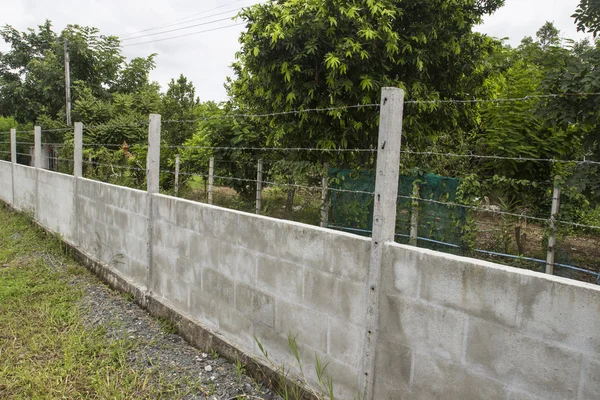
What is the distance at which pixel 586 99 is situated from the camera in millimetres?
3018

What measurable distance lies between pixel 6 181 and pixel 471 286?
11352mm

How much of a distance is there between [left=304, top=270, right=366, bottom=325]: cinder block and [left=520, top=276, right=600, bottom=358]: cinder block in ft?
2.70

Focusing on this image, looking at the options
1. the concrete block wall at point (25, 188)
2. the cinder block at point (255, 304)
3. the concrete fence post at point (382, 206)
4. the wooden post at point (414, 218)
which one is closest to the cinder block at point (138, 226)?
the cinder block at point (255, 304)

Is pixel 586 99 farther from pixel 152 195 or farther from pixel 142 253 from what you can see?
pixel 142 253

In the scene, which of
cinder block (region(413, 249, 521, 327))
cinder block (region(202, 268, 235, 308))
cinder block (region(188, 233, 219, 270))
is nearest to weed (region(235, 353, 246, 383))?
cinder block (region(202, 268, 235, 308))

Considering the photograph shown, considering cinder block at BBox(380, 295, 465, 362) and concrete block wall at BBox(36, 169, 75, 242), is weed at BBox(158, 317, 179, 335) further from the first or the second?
concrete block wall at BBox(36, 169, 75, 242)

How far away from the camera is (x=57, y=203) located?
6887mm

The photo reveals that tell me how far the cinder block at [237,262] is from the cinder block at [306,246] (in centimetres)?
36

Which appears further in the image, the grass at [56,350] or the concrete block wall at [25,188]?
the concrete block wall at [25,188]

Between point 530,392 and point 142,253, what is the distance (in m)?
3.70

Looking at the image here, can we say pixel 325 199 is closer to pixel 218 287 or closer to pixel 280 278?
pixel 218 287

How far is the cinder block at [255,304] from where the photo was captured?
286cm

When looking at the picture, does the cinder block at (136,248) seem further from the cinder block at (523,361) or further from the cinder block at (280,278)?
the cinder block at (523,361)

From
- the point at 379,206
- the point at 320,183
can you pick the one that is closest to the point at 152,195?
the point at 320,183
